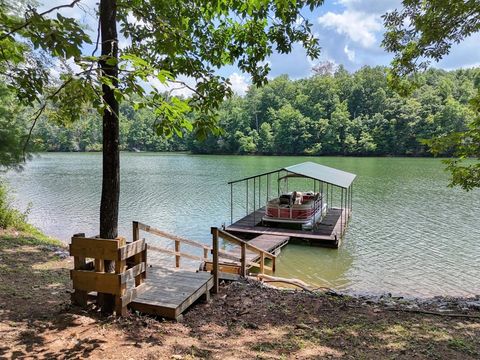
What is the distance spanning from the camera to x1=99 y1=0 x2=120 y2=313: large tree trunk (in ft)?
13.3

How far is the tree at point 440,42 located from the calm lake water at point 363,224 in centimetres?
428

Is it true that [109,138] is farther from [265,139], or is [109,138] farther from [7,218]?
[265,139]

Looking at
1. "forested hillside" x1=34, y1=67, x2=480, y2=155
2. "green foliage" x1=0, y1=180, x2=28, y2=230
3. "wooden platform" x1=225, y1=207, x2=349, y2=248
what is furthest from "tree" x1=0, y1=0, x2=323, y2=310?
"forested hillside" x1=34, y1=67, x2=480, y2=155

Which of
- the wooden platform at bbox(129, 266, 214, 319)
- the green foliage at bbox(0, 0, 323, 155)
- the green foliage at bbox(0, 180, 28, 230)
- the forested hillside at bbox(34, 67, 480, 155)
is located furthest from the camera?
the forested hillside at bbox(34, 67, 480, 155)

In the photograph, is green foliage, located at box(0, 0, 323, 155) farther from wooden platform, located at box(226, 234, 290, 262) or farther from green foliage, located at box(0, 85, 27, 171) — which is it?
wooden platform, located at box(226, 234, 290, 262)

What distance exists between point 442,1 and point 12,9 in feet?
22.9

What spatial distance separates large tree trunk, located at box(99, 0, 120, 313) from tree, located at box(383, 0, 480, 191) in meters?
4.70

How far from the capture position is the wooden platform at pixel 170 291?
4617 millimetres

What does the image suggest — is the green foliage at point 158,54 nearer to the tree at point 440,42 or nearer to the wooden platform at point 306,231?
the tree at point 440,42

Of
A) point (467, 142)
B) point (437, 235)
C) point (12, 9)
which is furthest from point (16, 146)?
point (437, 235)

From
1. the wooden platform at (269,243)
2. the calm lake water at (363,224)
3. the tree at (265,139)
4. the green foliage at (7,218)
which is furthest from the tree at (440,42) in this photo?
the tree at (265,139)

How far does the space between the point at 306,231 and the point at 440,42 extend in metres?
9.90

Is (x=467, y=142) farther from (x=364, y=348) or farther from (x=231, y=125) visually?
(x=231, y=125)

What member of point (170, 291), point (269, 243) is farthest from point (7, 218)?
point (269, 243)
